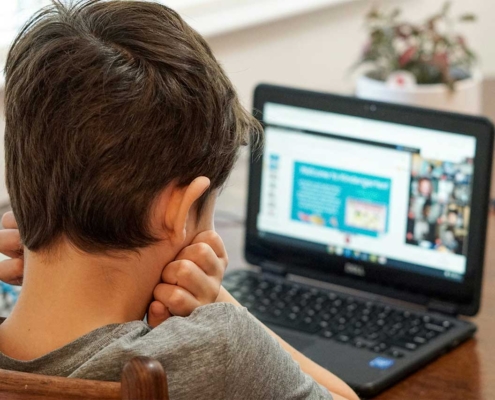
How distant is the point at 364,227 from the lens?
1.47 m

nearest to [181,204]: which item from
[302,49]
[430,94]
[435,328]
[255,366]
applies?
[255,366]

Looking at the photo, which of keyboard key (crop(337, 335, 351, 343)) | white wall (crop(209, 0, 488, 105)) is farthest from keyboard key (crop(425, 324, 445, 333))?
white wall (crop(209, 0, 488, 105))

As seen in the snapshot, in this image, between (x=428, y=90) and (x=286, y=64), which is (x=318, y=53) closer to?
(x=286, y=64)

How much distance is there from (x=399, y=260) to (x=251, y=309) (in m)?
0.24

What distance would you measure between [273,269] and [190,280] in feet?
1.92

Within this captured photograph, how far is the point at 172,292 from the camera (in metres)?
0.97

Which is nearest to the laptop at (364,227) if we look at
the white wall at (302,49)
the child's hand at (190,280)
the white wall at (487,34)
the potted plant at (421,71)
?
the child's hand at (190,280)

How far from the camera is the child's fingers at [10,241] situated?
112cm

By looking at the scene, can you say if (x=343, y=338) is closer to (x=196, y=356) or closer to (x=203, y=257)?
(x=203, y=257)

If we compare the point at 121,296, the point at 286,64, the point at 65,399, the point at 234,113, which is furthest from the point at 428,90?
the point at 65,399

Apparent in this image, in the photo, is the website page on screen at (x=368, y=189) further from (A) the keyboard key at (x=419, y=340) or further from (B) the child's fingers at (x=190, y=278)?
(B) the child's fingers at (x=190, y=278)

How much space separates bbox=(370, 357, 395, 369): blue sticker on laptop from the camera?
123cm

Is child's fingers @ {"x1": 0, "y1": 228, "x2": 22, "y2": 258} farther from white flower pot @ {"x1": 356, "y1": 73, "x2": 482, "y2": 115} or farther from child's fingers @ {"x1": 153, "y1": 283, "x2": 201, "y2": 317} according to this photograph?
white flower pot @ {"x1": 356, "y1": 73, "x2": 482, "y2": 115}

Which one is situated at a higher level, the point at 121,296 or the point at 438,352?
the point at 121,296
